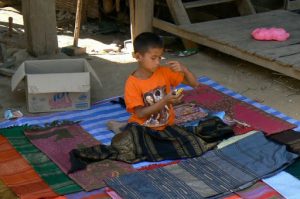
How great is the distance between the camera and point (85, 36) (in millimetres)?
7945

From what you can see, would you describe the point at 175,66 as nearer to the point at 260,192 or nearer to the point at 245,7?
the point at 260,192

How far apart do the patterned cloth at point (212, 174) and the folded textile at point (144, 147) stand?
109 millimetres

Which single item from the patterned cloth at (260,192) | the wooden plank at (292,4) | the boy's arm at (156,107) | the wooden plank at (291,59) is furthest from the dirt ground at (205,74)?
the wooden plank at (292,4)

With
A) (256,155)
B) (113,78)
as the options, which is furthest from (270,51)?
(256,155)

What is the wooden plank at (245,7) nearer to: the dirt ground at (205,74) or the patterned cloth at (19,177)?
the dirt ground at (205,74)

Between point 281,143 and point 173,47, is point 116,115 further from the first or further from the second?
point 173,47

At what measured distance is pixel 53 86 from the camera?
4.65m

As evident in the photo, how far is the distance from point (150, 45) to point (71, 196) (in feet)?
3.90

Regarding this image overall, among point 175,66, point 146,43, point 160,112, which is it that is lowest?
point 160,112

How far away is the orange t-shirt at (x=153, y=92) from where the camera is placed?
402 centimetres

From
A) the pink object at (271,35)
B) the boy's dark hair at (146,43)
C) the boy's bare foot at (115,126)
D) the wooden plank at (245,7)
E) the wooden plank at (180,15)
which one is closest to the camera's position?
the boy's dark hair at (146,43)

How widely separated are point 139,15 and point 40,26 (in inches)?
49.6

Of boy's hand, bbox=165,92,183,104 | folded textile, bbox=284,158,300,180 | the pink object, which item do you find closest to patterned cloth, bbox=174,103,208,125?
boy's hand, bbox=165,92,183,104

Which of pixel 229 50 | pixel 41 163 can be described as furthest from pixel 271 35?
pixel 41 163
